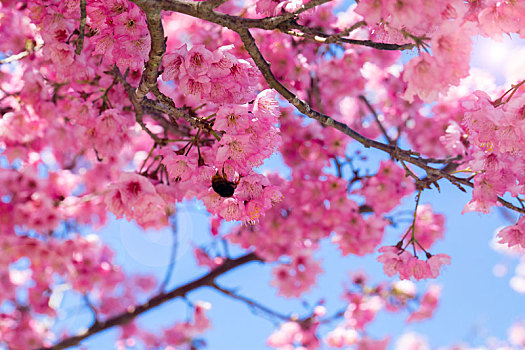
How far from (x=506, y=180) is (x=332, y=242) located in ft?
6.24

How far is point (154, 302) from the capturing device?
11.9 feet

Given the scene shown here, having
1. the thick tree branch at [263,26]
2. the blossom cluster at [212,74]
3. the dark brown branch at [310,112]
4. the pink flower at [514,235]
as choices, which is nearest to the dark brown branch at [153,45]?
the thick tree branch at [263,26]

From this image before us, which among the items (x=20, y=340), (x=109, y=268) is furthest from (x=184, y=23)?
(x=20, y=340)

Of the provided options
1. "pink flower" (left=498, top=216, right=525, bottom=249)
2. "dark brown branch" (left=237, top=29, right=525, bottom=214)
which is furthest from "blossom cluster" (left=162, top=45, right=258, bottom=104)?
"pink flower" (left=498, top=216, right=525, bottom=249)

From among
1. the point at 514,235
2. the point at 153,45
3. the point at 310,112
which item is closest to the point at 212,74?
the point at 153,45

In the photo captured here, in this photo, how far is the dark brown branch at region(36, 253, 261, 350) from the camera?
3537 millimetres

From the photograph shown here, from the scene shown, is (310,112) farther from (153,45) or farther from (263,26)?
(153,45)

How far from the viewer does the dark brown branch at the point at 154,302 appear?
354 centimetres

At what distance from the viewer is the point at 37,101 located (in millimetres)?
2699

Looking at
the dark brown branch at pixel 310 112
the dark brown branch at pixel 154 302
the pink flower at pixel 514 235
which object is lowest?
the pink flower at pixel 514 235

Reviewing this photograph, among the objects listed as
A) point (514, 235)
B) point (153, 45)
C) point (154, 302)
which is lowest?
point (514, 235)

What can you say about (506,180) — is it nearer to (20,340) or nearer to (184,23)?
(184,23)

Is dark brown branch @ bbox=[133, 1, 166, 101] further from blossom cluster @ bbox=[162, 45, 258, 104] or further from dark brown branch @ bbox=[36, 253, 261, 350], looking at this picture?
dark brown branch @ bbox=[36, 253, 261, 350]

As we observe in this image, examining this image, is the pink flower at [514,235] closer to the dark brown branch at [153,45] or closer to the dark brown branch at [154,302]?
the dark brown branch at [153,45]
